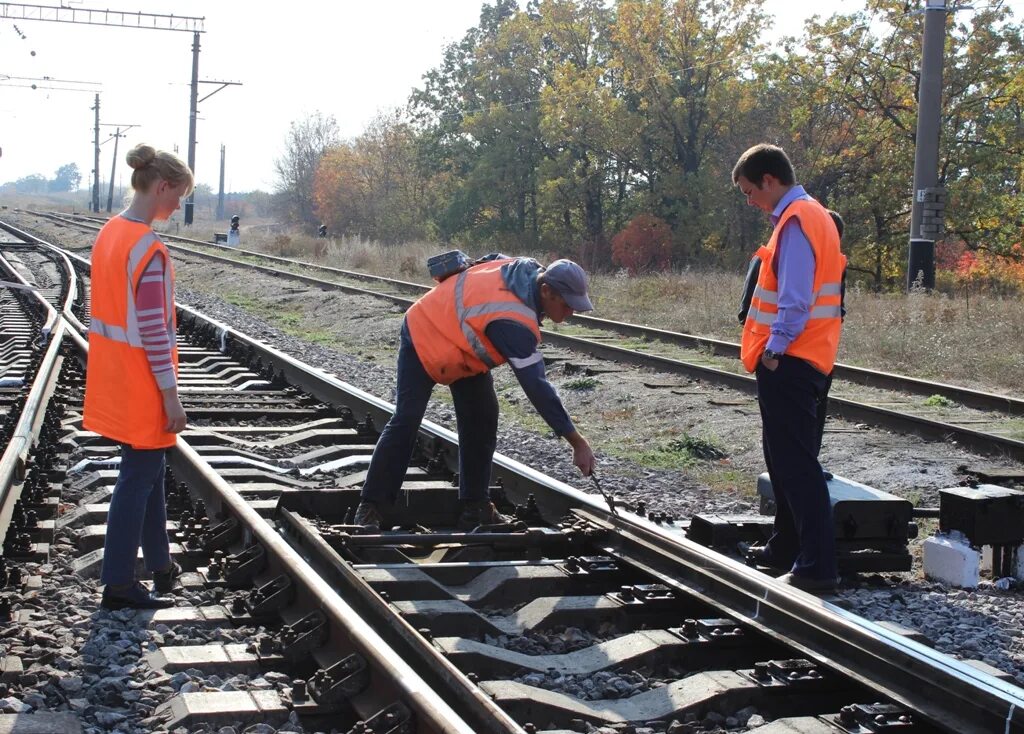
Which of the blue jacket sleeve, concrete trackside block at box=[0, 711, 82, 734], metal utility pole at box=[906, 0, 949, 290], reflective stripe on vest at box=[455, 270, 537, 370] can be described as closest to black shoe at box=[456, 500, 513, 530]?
reflective stripe on vest at box=[455, 270, 537, 370]

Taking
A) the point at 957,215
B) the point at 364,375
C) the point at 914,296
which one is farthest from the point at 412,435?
the point at 957,215

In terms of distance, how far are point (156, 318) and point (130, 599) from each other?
42.0 inches

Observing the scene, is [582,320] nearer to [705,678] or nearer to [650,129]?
[705,678]

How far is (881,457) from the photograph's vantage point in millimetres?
8961

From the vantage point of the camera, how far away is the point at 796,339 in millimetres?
5062

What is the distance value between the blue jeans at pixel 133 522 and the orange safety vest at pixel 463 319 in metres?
1.29

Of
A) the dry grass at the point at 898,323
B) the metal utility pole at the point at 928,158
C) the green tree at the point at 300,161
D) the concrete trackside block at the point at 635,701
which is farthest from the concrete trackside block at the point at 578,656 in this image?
the green tree at the point at 300,161

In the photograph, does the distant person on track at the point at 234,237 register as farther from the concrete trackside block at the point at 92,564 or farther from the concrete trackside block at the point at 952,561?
the concrete trackside block at the point at 952,561

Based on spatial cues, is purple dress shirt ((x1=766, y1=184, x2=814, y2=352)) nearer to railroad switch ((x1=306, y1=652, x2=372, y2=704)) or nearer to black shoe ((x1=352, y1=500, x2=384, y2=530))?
black shoe ((x1=352, y1=500, x2=384, y2=530))

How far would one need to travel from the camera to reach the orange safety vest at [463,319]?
5.06m

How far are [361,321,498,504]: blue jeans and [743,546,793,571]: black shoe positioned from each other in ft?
4.15

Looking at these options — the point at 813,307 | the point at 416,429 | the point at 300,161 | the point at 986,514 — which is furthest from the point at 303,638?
the point at 300,161

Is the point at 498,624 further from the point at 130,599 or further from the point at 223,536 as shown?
the point at 223,536

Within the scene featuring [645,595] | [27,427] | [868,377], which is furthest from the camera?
[868,377]
